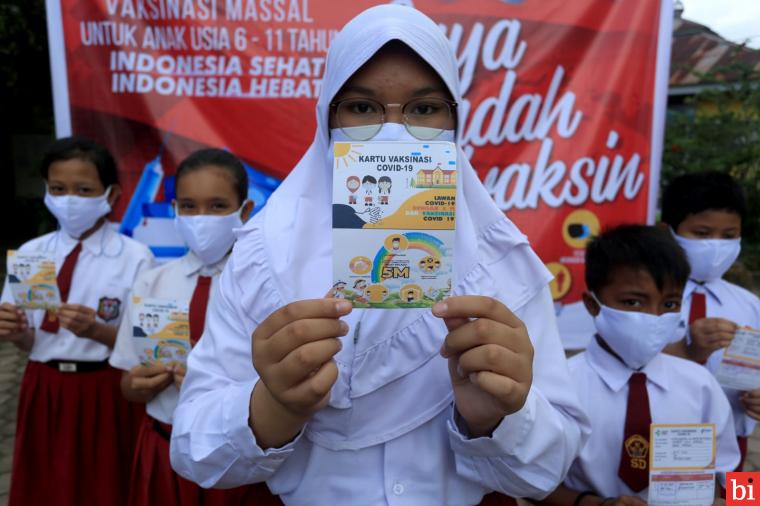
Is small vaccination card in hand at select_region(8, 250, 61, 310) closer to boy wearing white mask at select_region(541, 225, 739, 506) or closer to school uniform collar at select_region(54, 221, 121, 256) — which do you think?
school uniform collar at select_region(54, 221, 121, 256)

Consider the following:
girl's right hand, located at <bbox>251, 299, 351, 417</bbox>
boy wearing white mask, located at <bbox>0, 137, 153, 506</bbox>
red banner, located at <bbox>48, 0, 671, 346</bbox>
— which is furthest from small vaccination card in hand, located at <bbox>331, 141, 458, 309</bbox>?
red banner, located at <bbox>48, 0, 671, 346</bbox>

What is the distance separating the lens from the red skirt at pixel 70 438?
7.75ft

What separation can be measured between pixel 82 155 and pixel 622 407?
240 centimetres

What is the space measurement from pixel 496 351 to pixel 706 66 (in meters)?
13.8

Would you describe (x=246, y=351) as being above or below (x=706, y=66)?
below

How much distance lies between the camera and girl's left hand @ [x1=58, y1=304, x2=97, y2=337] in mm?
2162

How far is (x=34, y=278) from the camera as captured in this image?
2.16 m

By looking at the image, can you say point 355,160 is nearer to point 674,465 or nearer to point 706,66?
point 674,465

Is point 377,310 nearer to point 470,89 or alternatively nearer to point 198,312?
point 198,312

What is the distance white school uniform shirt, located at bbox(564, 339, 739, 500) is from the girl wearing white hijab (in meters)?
0.71

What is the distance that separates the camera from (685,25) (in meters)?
15.5

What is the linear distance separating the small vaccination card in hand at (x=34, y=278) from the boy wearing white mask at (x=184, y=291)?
1.04 ft

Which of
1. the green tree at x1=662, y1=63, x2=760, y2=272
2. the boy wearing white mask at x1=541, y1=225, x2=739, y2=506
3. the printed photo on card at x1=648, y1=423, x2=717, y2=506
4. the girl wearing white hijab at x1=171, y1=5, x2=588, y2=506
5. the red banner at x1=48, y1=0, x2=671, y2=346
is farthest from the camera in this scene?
the green tree at x1=662, y1=63, x2=760, y2=272

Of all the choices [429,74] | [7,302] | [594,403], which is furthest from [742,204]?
[7,302]
